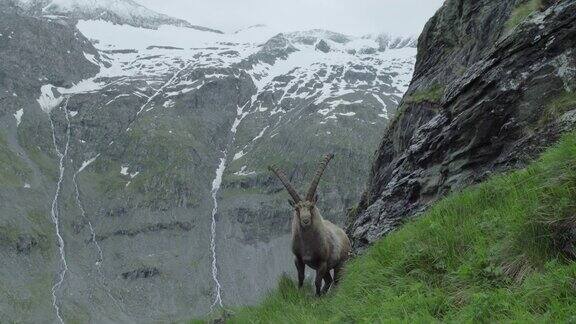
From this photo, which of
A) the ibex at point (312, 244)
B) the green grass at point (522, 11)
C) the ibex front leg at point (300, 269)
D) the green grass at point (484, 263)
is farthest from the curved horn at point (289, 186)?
the green grass at point (522, 11)

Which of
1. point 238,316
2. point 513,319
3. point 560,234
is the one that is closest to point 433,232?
Result: point 560,234

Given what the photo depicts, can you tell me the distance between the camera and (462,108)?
1712cm

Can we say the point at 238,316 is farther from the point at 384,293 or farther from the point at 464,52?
the point at 464,52

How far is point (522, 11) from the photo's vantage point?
20531 mm

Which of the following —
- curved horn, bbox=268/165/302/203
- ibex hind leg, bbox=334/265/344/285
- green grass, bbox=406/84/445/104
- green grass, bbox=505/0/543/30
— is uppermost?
green grass, bbox=505/0/543/30

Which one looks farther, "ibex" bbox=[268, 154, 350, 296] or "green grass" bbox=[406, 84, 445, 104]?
"green grass" bbox=[406, 84, 445, 104]

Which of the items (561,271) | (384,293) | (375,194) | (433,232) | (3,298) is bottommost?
(3,298)

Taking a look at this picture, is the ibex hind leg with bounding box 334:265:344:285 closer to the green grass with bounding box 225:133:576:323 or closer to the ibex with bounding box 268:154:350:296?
the ibex with bounding box 268:154:350:296

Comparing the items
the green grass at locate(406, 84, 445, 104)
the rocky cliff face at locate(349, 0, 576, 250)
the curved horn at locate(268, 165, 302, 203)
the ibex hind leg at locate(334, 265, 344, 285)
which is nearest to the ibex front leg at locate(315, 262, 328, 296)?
the ibex hind leg at locate(334, 265, 344, 285)

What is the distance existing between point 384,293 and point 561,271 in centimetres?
351

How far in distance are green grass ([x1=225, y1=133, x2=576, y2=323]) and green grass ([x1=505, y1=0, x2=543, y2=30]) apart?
11.2 m

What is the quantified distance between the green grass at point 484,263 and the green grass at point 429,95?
15014 mm

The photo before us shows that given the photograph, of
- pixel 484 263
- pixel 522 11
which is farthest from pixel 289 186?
pixel 522 11

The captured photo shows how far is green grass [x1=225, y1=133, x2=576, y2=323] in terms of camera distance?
23.2 feet
